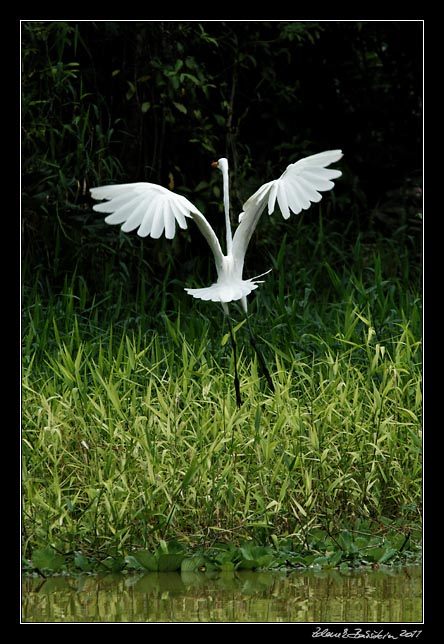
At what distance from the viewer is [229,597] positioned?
317cm

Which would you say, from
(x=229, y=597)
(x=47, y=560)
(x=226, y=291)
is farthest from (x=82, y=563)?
(x=226, y=291)

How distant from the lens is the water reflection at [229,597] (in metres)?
3.06

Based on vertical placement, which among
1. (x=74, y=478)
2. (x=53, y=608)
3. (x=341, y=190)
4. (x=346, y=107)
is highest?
(x=346, y=107)

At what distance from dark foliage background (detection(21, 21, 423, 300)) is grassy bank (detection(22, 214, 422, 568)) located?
0.96m

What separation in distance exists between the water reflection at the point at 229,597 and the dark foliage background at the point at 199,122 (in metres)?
2.62

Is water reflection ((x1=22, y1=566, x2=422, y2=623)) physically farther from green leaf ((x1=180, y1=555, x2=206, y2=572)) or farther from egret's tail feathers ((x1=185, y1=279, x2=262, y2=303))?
egret's tail feathers ((x1=185, y1=279, x2=262, y2=303))

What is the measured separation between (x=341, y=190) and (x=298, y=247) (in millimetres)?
879

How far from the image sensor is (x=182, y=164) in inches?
244

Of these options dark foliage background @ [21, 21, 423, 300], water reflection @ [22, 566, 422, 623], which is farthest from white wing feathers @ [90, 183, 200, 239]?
dark foliage background @ [21, 21, 423, 300]

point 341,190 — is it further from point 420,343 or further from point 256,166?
point 420,343

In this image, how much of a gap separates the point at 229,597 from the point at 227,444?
30.0 inches

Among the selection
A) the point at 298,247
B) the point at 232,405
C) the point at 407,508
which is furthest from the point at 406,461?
the point at 298,247

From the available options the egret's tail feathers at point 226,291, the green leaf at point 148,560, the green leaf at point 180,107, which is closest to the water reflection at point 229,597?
the green leaf at point 148,560

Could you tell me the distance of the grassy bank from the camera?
3.52 metres
